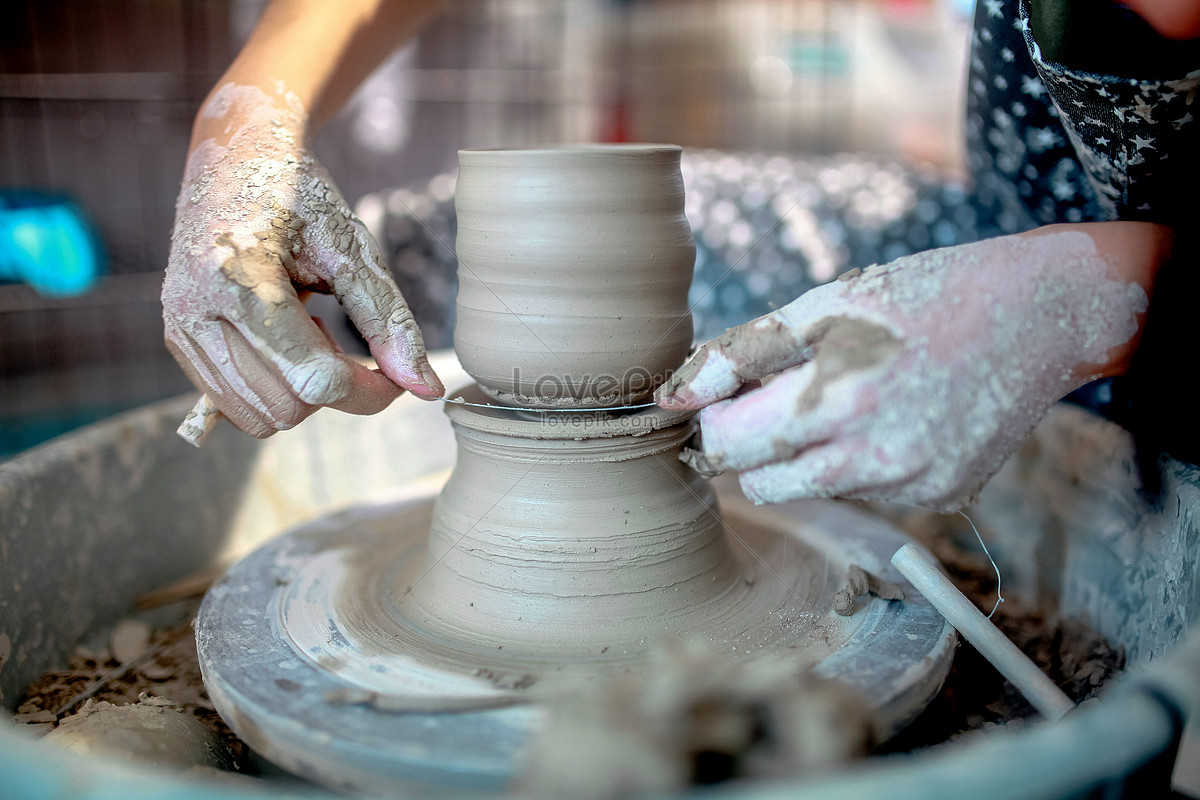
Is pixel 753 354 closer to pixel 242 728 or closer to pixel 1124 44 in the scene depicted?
pixel 1124 44

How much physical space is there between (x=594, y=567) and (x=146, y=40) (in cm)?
501

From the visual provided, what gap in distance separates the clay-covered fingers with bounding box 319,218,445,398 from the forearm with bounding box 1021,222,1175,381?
2.70 feet

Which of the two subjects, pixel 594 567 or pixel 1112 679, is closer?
pixel 594 567

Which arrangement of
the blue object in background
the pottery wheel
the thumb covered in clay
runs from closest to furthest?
the pottery wheel < the thumb covered in clay < the blue object in background

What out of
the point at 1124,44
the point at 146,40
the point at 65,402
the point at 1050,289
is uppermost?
the point at 146,40

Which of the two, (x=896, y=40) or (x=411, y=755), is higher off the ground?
(x=896, y=40)

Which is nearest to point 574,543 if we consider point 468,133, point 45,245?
point 45,245

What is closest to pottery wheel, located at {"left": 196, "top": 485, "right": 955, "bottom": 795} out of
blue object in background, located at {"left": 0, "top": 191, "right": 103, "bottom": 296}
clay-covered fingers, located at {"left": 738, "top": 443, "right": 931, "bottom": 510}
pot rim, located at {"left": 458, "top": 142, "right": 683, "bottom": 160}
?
clay-covered fingers, located at {"left": 738, "top": 443, "right": 931, "bottom": 510}

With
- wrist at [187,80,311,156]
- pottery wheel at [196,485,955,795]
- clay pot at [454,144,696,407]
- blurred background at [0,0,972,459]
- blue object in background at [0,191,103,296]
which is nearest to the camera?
pottery wheel at [196,485,955,795]

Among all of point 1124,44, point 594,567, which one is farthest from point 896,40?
point 594,567

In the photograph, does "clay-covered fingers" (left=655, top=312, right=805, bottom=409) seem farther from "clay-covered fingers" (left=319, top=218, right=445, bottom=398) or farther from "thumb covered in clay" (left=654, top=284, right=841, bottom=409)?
"clay-covered fingers" (left=319, top=218, right=445, bottom=398)

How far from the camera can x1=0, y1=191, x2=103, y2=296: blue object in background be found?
3832mm

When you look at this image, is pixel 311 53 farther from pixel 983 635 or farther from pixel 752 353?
pixel 983 635

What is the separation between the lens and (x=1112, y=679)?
4.35ft
